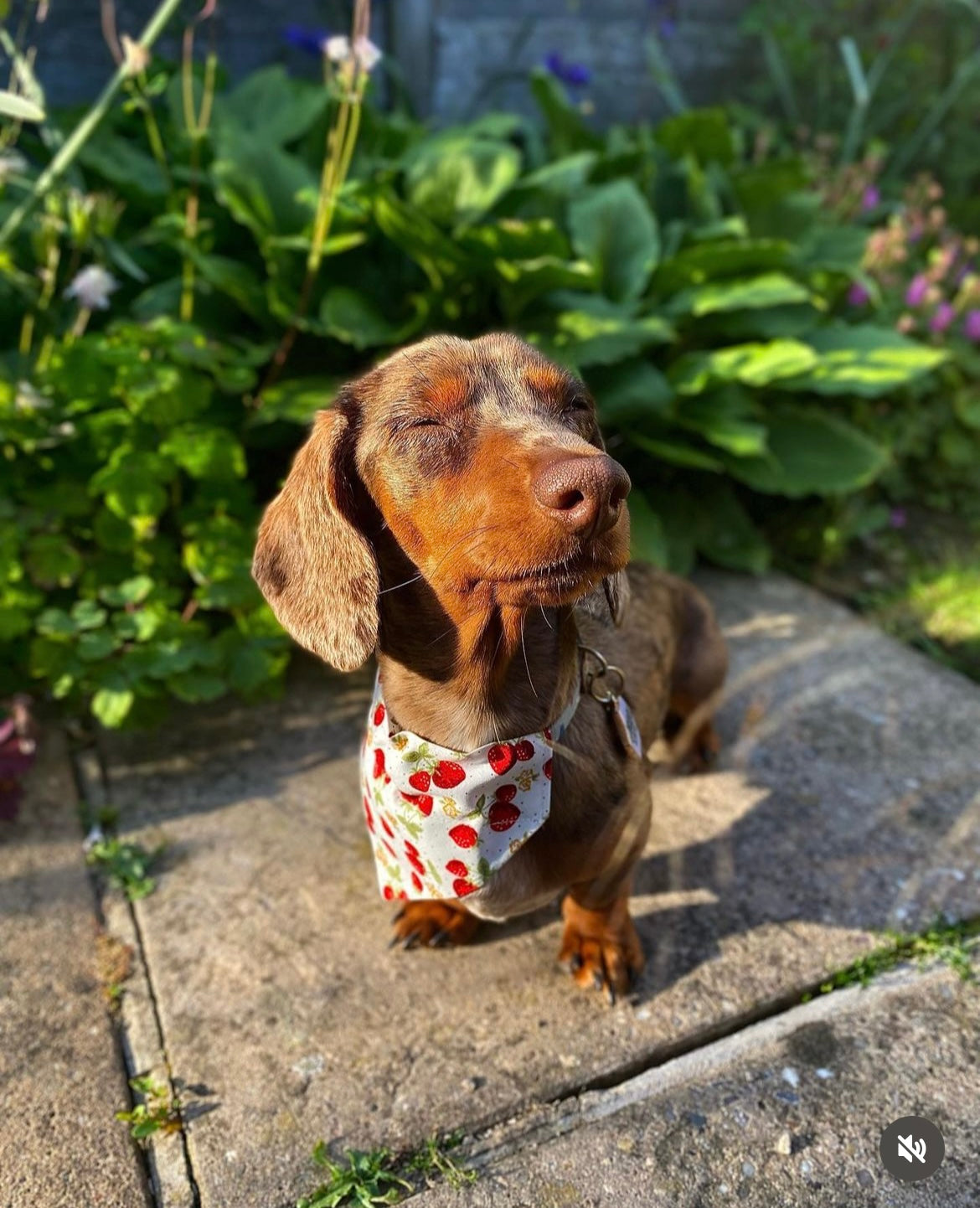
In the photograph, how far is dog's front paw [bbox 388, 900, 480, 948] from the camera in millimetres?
2295

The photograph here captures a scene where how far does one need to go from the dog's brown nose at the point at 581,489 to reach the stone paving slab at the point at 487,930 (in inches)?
49.8

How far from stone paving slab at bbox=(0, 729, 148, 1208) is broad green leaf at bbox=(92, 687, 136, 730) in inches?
12.2

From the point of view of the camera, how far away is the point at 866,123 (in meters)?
6.35

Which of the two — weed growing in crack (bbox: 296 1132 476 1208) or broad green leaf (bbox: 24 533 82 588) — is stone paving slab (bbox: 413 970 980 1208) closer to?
weed growing in crack (bbox: 296 1132 476 1208)

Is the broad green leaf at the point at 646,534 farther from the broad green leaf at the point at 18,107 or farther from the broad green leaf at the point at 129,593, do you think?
the broad green leaf at the point at 18,107

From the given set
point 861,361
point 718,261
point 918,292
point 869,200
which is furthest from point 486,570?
point 869,200

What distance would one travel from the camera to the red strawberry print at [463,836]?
1.87m

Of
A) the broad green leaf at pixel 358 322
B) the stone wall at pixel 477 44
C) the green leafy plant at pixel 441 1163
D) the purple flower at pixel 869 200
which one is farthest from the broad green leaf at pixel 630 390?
the stone wall at pixel 477 44

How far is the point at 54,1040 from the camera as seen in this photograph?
2.05 m

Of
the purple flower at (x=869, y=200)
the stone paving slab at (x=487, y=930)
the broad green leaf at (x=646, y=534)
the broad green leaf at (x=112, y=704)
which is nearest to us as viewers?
the stone paving slab at (x=487, y=930)

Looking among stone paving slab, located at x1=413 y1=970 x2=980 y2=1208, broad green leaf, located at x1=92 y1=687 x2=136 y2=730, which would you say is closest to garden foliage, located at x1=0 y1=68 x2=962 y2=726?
broad green leaf, located at x1=92 y1=687 x2=136 y2=730

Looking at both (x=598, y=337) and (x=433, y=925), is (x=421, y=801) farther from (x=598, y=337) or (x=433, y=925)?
(x=598, y=337)

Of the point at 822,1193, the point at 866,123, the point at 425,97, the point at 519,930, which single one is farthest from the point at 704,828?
the point at 866,123

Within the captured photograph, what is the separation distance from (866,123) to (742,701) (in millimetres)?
5017
